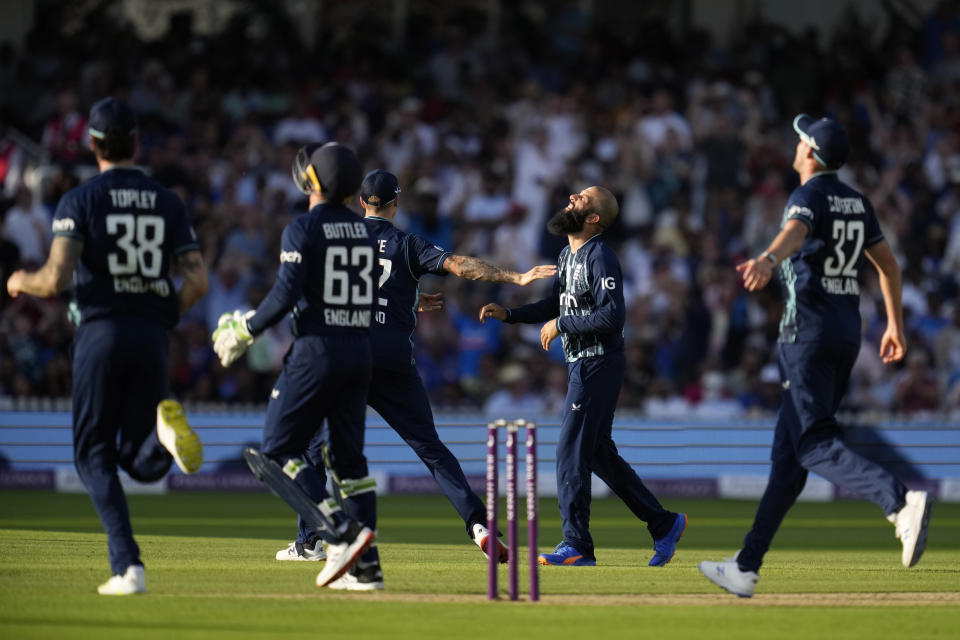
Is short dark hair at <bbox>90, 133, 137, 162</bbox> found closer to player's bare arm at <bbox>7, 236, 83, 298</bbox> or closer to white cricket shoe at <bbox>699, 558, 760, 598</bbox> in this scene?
player's bare arm at <bbox>7, 236, 83, 298</bbox>

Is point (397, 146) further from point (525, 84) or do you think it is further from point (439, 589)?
point (439, 589)

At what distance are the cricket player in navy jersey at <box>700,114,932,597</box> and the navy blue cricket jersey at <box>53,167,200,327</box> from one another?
10.7 feet

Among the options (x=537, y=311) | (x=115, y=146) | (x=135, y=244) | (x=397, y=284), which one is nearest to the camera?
(x=135, y=244)

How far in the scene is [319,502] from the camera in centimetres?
923

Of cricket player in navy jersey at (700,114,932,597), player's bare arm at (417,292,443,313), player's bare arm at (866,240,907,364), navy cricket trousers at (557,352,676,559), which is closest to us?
cricket player in navy jersey at (700,114,932,597)

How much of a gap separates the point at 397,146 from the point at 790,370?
49.4 feet

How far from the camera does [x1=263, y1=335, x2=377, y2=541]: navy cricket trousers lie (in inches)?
350

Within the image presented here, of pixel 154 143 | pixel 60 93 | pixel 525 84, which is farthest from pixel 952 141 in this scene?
pixel 60 93

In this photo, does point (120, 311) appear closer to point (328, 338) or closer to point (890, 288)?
point (328, 338)

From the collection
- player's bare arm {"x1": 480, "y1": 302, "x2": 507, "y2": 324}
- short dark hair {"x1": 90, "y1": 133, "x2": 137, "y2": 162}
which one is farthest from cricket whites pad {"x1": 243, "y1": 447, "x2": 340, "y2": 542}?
player's bare arm {"x1": 480, "y1": 302, "x2": 507, "y2": 324}

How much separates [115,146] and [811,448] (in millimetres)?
4283

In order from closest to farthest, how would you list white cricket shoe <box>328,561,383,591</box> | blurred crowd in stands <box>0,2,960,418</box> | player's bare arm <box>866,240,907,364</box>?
white cricket shoe <box>328,561,383,591</box>, player's bare arm <box>866,240,907,364</box>, blurred crowd in stands <box>0,2,960,418</box>

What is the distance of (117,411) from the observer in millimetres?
8734

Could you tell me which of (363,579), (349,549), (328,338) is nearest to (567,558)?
(363,579)
